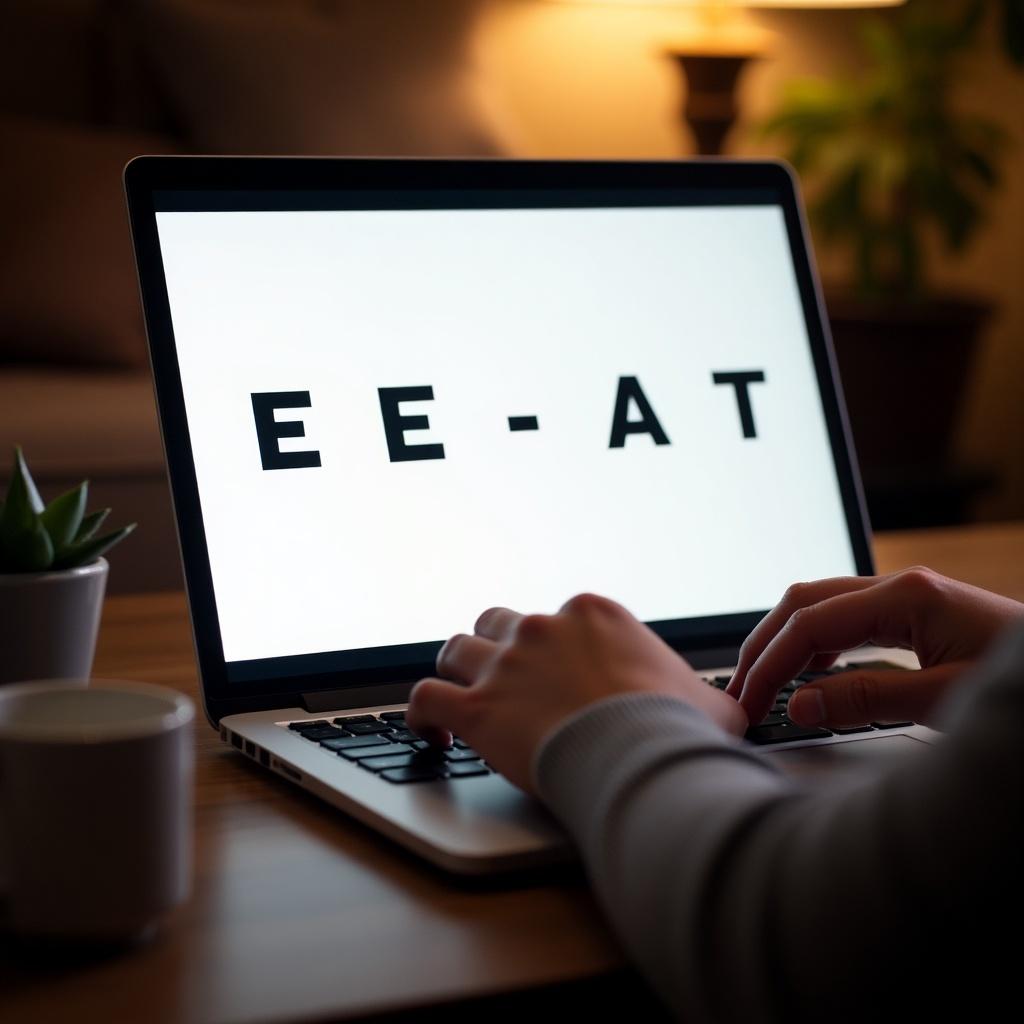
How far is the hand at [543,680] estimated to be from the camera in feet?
1.62

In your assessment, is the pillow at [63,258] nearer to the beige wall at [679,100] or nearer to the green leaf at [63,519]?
Answer: the beige wall at [679,100]

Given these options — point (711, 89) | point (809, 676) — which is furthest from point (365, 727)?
point (711, 89)

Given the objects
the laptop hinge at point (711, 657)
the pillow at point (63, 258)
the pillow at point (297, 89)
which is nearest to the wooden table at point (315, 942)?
the laptop hinge at point (711, 657)

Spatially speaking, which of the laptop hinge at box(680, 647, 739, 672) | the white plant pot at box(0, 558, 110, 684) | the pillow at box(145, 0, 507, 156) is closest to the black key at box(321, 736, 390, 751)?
the white plant pot at box(0, 558, 110, 684)

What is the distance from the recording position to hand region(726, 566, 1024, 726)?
1.94ft

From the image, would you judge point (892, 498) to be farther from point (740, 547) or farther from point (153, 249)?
point (153, 249)

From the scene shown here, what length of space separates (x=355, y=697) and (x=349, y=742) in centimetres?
8

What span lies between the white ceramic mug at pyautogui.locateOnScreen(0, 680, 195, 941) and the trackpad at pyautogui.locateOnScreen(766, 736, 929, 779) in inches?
10.8

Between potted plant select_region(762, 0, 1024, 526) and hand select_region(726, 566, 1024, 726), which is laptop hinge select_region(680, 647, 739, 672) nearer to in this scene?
hand select_region(726, 566, 1024, 726)

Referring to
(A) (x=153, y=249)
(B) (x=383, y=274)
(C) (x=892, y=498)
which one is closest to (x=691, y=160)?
(B) (x=383, y=274)

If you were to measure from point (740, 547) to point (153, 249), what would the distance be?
0.38 metres

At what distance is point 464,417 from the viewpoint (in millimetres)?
778

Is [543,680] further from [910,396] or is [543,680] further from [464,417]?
[910,396]

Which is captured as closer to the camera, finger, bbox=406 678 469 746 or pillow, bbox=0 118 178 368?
finger, bbox=406 678 469 746
